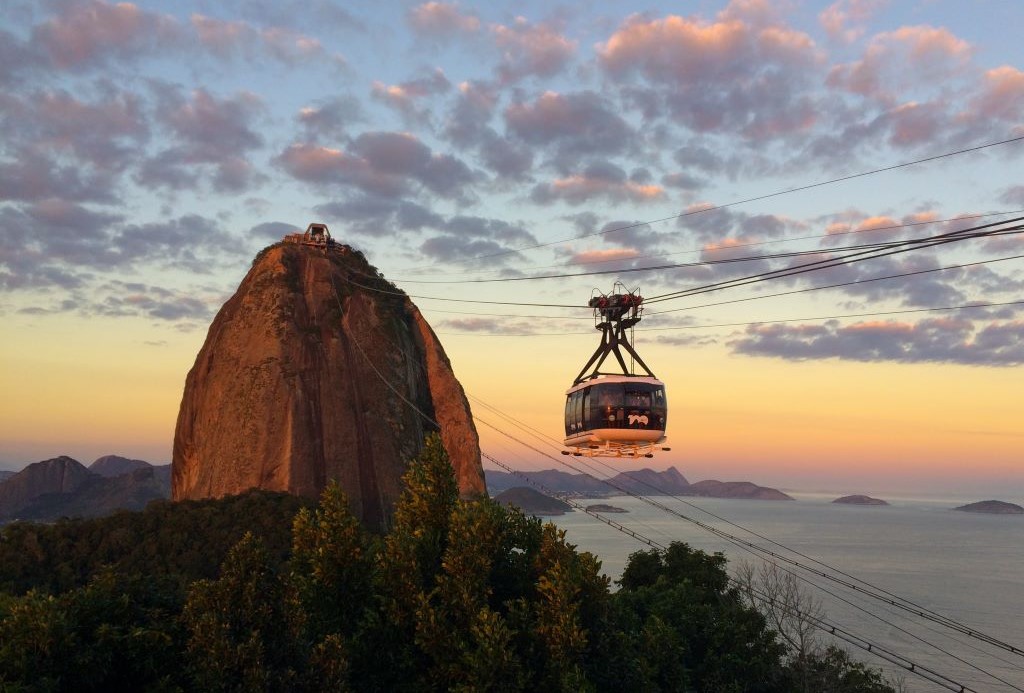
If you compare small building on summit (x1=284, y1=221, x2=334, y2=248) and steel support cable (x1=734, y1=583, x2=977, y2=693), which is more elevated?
small building on summit (x1=284, y1=221, x2=334, y2=248)

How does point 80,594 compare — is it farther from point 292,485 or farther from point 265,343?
point 265,343

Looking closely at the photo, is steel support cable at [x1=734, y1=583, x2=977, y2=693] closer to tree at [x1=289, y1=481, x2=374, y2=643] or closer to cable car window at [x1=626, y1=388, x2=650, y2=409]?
cable car window at [x1=626, y1=388, x2=650, y2=409]

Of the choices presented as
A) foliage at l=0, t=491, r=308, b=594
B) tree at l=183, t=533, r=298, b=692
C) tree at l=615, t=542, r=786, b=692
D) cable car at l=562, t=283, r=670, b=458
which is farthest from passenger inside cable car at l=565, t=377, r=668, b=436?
foliage at l=0, t=491, r=308, b=594

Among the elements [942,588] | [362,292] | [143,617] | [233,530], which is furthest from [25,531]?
[942,588]

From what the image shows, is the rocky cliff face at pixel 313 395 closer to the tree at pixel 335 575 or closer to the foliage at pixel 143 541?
the foliage at pixel 143 541

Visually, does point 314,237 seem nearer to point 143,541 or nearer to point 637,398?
point 143,541

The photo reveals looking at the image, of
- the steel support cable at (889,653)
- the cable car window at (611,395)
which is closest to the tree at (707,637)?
the steel support cable at (889,653)
